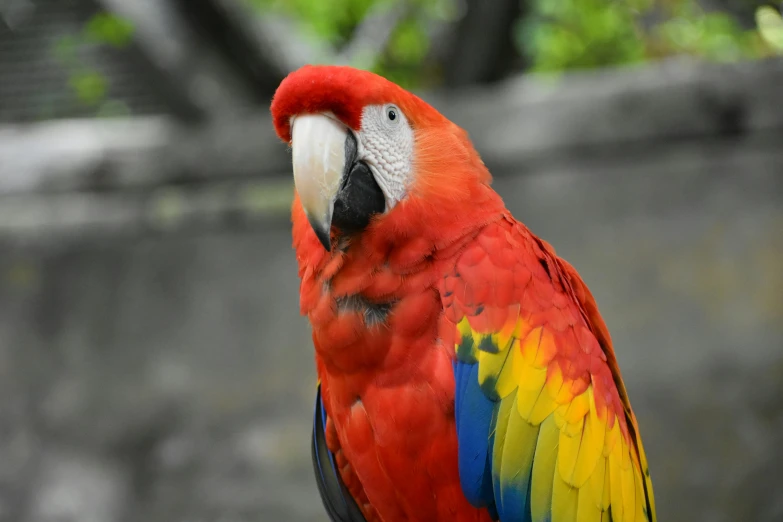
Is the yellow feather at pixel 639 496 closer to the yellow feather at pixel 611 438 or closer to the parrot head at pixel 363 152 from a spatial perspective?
the yellow feather at pixel 611 438

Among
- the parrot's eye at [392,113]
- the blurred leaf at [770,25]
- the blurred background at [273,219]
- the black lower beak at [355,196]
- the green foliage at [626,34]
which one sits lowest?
the blurred background at [273,219]

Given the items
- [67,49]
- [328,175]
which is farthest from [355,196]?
[67,49]

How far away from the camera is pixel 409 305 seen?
99cm

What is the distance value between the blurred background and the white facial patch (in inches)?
55.8

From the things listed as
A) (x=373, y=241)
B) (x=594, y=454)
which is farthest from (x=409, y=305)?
(x=594, y=454)

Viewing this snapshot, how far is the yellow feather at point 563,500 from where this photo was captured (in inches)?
39.4

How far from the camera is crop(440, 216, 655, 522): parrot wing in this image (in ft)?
3.25

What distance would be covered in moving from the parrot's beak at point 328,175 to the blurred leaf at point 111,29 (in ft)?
5.07

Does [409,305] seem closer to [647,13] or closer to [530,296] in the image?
[530,296]

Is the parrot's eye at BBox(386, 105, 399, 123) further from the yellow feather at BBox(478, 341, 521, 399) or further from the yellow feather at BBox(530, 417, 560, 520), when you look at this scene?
the yellow feather at BBox(530, 417, 560, 520)

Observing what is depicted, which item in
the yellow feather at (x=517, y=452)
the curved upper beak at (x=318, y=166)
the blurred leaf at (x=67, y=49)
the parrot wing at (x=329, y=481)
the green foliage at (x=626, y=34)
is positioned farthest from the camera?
the green foliage at (x=626, y=34)

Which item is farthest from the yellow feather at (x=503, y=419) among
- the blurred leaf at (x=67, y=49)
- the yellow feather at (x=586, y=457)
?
the blurred leaf at (x=67, y=49)

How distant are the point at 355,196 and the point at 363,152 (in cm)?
6

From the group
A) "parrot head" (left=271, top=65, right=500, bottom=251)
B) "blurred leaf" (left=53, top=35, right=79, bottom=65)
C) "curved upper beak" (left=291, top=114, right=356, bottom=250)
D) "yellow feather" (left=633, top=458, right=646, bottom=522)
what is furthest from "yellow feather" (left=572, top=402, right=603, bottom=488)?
"blurred leaf" (left=53, top=35, right=79, bottom=65)
